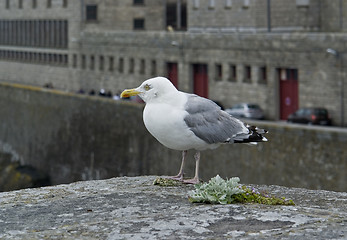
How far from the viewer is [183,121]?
9.41m

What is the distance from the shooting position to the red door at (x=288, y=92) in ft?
149

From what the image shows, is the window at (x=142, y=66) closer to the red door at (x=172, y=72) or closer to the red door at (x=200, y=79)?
the red door at (x=172, y=72)

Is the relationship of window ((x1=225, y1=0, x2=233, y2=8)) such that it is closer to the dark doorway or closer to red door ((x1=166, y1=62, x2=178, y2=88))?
red door ((x1=166, y1=62, x2=178, y2=88))

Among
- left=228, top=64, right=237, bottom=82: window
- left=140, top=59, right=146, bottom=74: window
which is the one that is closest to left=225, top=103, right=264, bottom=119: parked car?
left=228, top=64, right=237, bottom=82: window

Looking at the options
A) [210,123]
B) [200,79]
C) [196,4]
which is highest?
[196,4]

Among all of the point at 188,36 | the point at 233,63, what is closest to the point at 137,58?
the point at 188,36

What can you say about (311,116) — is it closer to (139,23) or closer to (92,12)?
(92,12)

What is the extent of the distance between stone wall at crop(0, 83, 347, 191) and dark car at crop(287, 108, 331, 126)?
6.43 m

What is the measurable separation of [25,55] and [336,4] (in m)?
39.5

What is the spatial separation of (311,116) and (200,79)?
13554mm

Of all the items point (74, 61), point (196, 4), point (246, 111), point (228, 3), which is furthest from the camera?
point (74, 61)

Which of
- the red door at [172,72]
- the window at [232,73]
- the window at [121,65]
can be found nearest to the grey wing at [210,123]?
the window at [232,73]

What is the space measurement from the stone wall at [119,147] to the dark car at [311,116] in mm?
6426

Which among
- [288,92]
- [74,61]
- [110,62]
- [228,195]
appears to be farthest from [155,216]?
[74,61]
